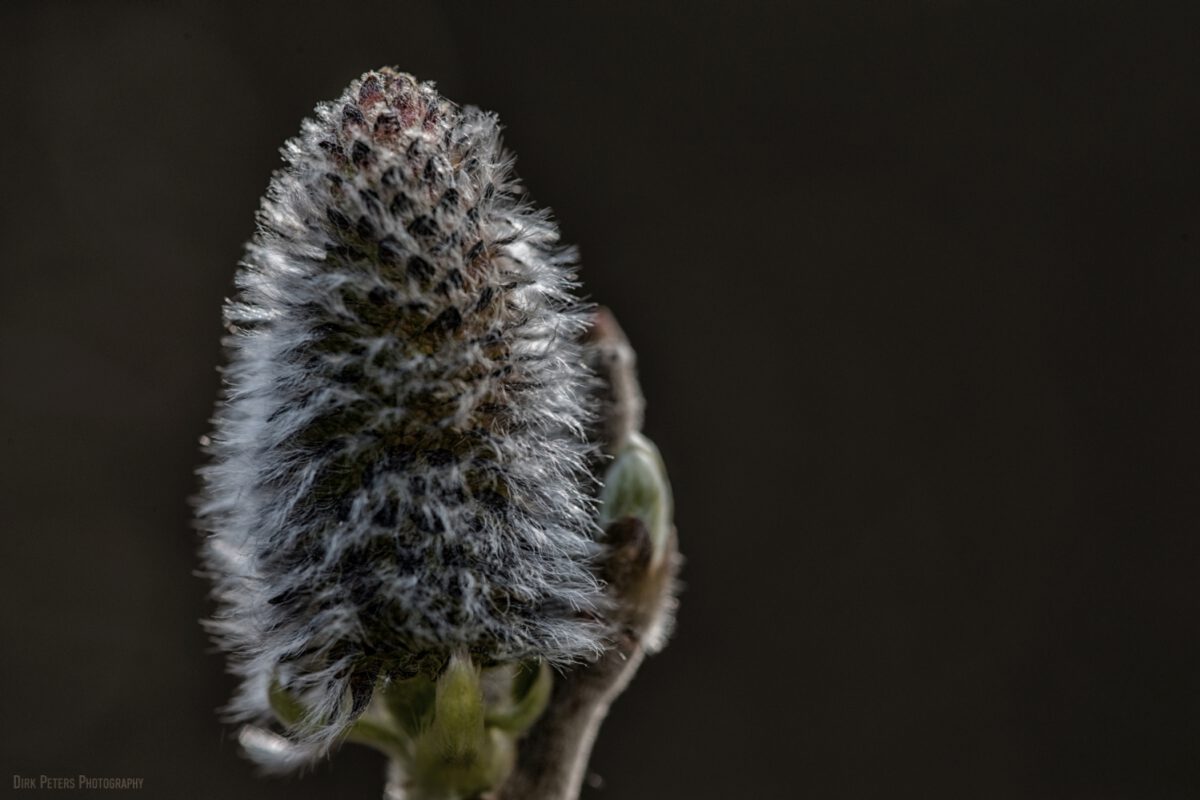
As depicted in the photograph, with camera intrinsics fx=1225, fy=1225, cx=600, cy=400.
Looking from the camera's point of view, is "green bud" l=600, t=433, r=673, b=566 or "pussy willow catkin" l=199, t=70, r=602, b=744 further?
"green bud" l=600, t=433, r=673, b=566

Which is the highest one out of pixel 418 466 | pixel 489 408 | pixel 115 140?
pixel 115 140

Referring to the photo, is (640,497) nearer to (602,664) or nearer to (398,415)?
(602,664)

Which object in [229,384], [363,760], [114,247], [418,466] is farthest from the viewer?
[114,247]

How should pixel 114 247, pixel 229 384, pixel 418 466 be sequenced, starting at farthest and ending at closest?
pixel 114 247
pixel 229 384
pixel 418 466

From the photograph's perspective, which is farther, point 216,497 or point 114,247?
point 114,247

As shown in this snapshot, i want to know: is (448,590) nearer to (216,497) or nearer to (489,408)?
(489,408)

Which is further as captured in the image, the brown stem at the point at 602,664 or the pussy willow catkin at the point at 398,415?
the brown stem at the point at 602,664

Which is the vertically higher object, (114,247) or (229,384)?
(114,247)

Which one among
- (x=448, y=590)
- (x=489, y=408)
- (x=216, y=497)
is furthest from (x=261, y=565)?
(x=489, y=408)
